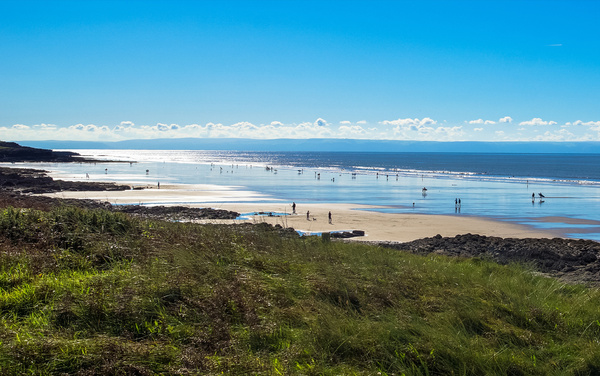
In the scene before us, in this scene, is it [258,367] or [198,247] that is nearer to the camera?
[258,367]

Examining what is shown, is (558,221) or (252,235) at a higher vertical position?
(252,235)

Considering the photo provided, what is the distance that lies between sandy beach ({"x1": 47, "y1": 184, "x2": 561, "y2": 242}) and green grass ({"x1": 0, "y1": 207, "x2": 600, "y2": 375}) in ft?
48.6

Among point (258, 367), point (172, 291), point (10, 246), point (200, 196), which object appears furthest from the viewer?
point (200, 196)

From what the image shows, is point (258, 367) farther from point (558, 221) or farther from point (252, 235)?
point (558, 221)

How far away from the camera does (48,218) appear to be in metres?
9.77

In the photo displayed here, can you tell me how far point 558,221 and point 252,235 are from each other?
33494mm

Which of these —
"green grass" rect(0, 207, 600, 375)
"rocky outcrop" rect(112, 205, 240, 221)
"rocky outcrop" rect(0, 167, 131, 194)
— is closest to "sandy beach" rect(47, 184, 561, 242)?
"rocky outcrop" rect(112, 205, 240, 221)

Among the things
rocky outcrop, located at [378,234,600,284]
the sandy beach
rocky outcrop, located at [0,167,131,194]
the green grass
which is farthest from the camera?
rocky outcrop, located at [0,167,131,194]

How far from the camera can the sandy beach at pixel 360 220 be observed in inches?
1170

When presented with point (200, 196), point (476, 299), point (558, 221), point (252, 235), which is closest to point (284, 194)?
point (200, 196)

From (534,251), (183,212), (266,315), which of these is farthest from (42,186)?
(266,315)

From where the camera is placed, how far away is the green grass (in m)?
4.63

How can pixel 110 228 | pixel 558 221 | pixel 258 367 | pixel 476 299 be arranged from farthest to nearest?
pixel 558 221
pixel 110 228
pixel 476 299
pixel 258 367

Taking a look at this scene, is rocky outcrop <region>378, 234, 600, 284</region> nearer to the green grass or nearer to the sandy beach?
the sandy beach
